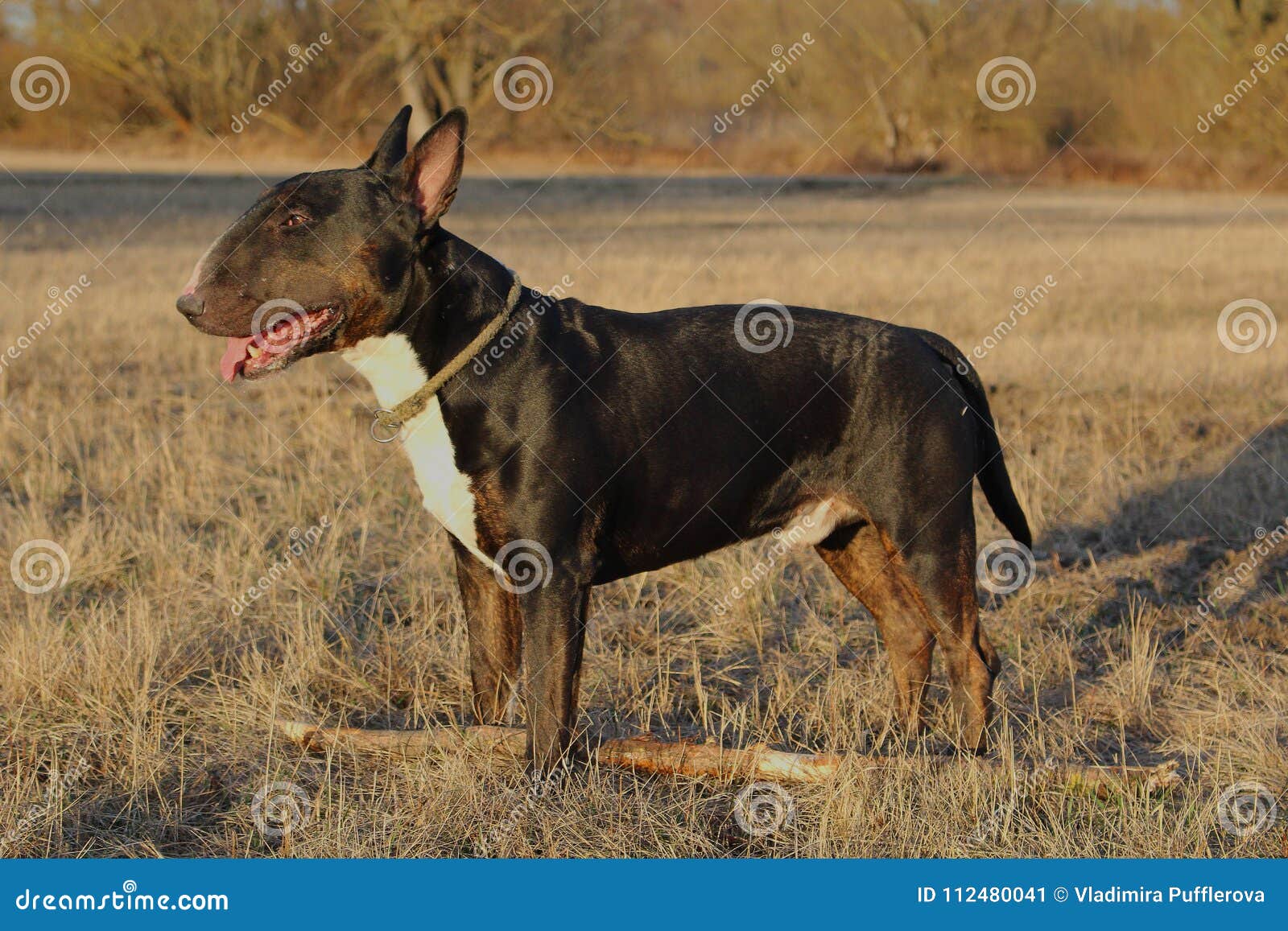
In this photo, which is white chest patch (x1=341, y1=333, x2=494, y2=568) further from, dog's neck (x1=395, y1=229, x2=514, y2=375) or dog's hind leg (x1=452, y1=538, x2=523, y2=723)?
dog's hind leg (x1=452, y1=538, x2=523, y2=723)

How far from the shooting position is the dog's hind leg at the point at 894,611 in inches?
187

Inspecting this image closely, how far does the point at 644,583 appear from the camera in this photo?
230 inches

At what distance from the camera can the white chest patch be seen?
13.1ft

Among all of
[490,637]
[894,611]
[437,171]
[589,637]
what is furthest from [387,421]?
[894,611]

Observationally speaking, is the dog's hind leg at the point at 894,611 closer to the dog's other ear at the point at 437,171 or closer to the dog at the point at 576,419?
the dog at the point at 576,419

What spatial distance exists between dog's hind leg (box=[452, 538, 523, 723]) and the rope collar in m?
0.57

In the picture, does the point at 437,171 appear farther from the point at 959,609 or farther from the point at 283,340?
the point at 959,609

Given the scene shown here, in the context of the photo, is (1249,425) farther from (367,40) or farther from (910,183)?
(367,40)

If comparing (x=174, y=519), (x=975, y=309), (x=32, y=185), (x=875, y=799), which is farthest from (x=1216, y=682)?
(x=32, y=185)

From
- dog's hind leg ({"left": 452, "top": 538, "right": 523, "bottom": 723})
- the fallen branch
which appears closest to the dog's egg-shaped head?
dog's hind leg ({"left": 452, "top": 538, "right": 523, "bottom": 723})

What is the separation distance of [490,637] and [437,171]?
5.29 ft

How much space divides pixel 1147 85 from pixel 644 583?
141ft

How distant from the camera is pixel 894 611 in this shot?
15.8 feet

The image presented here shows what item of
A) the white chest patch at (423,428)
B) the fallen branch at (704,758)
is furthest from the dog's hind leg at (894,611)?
the white chest patch at (423,428)
